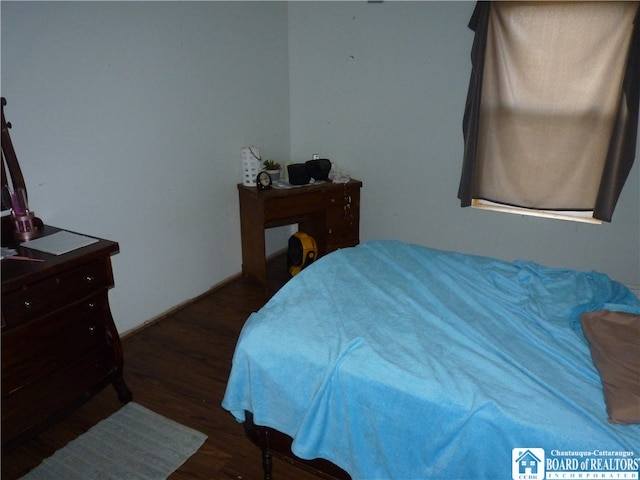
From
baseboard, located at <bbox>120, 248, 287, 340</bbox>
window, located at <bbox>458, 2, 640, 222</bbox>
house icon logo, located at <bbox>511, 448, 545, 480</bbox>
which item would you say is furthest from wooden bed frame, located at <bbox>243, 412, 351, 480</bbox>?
window, located at <bbox>458, 2, 640, 222</bbox>

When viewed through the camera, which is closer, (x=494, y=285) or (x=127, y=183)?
(x=494, y=285)

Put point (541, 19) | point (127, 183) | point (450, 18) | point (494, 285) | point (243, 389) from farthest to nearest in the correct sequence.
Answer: point (450, 18) < point (541, 19) < point (127, 183) < point (494, 285) < point (243, 389)

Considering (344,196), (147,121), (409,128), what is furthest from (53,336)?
(409,128)

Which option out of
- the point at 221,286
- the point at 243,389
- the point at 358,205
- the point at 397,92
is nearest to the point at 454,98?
the point at 397,92

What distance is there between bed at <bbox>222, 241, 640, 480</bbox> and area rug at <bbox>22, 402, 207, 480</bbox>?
44 cm

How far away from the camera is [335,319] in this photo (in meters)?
1.71

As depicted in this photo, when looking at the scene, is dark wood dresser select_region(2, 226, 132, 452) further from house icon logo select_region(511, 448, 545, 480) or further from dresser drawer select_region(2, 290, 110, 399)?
house icon logo select_region(511, 448, 545, 480)

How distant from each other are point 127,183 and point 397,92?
6.84ft

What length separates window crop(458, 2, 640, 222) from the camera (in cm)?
270

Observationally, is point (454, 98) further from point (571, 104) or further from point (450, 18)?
point (571, 104)

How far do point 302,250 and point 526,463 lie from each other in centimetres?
235

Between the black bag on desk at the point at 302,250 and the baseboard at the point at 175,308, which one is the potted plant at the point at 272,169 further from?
the baseboard at the point at 175,308

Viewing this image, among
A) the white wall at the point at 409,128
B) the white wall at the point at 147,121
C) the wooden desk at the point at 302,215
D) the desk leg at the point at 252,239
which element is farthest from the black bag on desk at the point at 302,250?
the white wall at the point at 409,128

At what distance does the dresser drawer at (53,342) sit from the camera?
5.36ft
